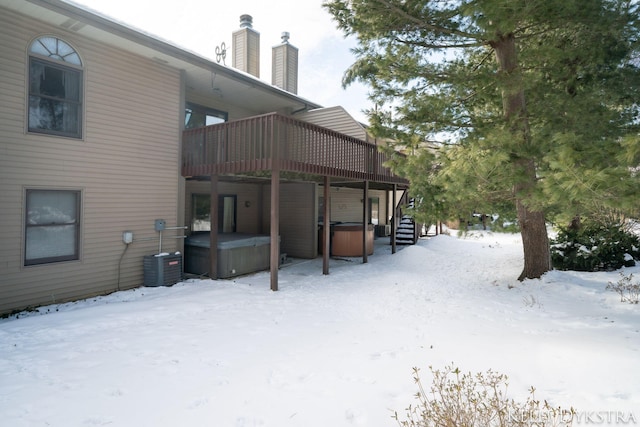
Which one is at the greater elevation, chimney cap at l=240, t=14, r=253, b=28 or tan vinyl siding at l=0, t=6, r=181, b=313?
chimney cap at l=240, t=14, r=253, b=28


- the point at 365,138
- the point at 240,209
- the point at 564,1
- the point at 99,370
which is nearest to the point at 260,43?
the point at 365,138

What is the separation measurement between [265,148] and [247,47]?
8712 millimetres

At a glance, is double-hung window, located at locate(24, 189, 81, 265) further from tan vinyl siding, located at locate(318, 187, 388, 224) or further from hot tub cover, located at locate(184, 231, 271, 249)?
tan vinyl siding, located at locate(318, 187, 388, 224)

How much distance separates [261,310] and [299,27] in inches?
541

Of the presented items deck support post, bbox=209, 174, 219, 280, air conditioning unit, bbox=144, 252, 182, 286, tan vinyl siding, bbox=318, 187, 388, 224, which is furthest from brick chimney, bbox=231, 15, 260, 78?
air conditioning unit, bbox=144, 252, 182, 286

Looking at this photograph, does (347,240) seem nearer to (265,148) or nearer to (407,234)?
(407,234)

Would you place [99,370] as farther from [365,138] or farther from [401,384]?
[365,138]

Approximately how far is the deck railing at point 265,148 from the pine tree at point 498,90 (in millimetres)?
1984

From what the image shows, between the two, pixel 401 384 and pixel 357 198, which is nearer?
pixel 401 384

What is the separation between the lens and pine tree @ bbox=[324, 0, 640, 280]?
18.6 feet

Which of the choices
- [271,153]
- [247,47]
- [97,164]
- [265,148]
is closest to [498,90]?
[271,153]

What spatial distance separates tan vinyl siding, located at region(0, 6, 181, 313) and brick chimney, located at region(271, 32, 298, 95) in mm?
7419

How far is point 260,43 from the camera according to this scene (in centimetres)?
1471

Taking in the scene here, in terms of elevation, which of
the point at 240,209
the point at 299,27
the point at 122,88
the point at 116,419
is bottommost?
the point at 116,419
